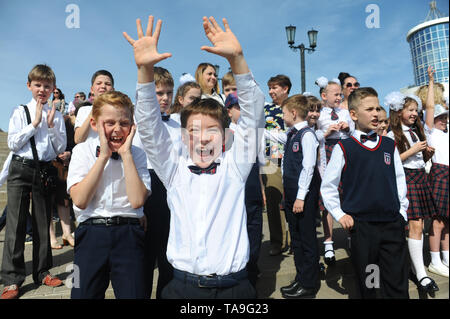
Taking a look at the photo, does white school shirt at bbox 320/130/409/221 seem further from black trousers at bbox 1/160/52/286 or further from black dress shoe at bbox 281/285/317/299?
black trousers at bbox 1/160/52/286

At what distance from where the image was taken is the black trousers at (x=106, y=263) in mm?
1795

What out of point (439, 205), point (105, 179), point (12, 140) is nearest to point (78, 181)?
point (105, 179)

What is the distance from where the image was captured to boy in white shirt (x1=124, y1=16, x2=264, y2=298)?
1.52 m

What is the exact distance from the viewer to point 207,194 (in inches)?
63.9

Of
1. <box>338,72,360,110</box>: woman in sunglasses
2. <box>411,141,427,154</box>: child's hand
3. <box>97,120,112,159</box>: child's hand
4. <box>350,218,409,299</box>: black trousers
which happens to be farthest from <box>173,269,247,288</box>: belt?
<box>338,72,360,110</box>: woman in sunglasses

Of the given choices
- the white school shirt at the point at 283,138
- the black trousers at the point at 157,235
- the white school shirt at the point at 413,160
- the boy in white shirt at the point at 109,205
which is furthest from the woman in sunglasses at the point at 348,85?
the boy in white shirt at the point at 109,205

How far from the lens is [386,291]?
2289mm

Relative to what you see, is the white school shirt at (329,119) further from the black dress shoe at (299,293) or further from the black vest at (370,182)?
the black dress shoe at (299,293)

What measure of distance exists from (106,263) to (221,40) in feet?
4.52

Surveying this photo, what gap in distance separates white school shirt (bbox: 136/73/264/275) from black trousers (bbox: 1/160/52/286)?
2.04 meters

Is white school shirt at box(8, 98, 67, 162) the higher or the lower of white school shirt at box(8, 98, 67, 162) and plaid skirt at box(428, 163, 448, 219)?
the higher

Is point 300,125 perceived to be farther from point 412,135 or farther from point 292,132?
point 412,135

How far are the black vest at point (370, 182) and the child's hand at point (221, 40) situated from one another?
53.8 inches

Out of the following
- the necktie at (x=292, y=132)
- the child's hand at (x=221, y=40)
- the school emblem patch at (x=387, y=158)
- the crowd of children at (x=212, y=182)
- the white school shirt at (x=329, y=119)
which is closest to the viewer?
the child's hand at (x=221, y=40)
